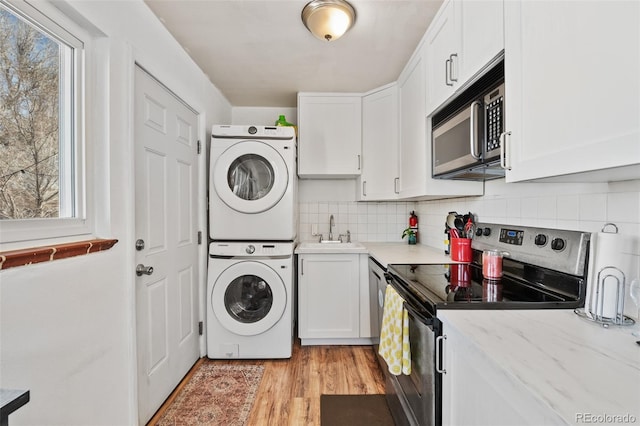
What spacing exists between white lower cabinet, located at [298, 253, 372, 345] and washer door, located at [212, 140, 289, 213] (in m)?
0.60

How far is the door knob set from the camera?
5.13 ft

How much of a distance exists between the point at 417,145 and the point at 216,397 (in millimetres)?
2115

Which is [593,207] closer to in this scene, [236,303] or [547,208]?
[547,208]

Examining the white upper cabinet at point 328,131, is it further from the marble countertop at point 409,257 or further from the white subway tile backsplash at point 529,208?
the white subway tile backsplash at point 529,208

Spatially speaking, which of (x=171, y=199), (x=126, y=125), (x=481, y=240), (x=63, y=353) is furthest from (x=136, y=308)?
(x=481, y=240)

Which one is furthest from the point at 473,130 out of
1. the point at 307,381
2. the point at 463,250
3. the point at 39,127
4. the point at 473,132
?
the point at 307,381

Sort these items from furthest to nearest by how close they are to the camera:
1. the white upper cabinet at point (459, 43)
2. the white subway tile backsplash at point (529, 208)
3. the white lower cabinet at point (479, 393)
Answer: the white subway tile backsplash at point (529, 208), the white upper cabinet at point (459, 43), the white lower cabinet at point (479, 393)

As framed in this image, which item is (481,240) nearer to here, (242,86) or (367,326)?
(367,326)

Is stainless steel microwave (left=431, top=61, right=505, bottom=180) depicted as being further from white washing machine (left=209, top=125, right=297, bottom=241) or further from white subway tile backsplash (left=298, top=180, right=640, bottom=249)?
white washing machine (left=209, top=125, right=297, bottom=241)

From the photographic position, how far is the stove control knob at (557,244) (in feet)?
4.00

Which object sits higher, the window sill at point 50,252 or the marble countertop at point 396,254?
the window sill at point 50,252

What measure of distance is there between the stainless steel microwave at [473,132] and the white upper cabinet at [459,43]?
8 cm
